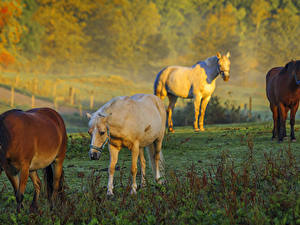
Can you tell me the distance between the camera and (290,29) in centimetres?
6025

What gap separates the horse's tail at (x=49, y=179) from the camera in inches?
257

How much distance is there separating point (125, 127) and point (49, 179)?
4.84ft

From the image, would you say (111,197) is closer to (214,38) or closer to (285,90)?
(285,90)

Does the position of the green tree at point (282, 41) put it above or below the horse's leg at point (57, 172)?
above

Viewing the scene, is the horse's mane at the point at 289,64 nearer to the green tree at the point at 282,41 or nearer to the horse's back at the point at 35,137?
the horse's back at the point at 35,137

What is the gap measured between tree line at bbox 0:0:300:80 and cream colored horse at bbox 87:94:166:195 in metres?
44.5

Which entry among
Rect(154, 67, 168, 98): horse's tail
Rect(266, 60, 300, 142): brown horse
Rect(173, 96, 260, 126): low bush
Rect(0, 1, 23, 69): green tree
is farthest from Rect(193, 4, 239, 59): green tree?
Rect(266, 60, 300, 142): brown horse

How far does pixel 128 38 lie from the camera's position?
6275 cm

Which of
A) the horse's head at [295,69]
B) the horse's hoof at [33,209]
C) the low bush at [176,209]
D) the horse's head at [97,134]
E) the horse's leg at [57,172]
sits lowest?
the horse's hoof at [33,209]

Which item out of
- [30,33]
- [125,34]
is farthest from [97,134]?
[125,34]

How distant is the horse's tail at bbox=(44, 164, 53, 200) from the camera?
6520 millimetres

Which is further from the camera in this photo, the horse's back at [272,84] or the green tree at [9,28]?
the green tree at [9,28]

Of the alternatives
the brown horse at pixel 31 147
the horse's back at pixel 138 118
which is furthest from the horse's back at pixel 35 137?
the horse's back at pixel 138 118

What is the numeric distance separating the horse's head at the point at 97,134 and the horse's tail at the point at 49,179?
681 mm
